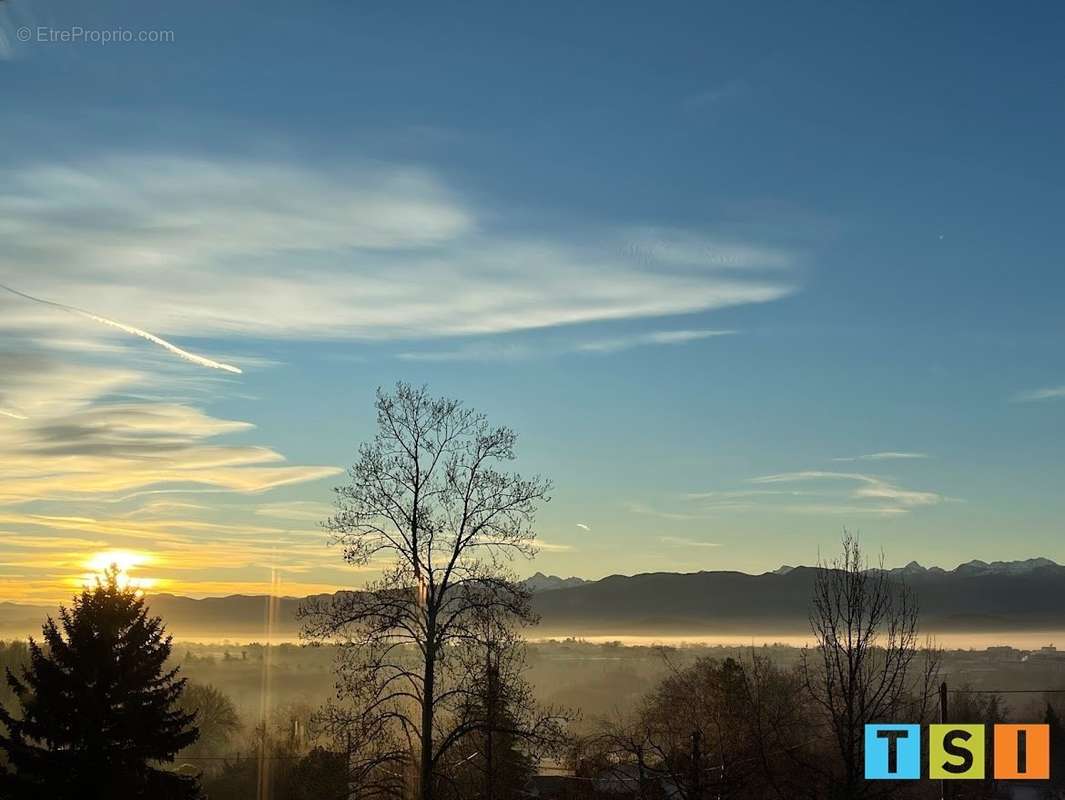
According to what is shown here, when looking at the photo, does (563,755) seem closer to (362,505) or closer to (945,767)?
(362,505)

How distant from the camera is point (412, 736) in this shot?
1394 inches

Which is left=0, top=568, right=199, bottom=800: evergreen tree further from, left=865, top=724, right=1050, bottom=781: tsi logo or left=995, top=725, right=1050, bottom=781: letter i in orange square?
left=995, top=725, right=1050, bottom=781: letter i in orange square

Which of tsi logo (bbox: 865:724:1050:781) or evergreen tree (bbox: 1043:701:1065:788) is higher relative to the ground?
tsi logo (bbox: 865:724:1050:781)

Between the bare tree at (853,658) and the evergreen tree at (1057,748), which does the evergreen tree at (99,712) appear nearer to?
the bare tree at (853,658)

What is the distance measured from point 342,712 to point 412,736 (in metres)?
3.25

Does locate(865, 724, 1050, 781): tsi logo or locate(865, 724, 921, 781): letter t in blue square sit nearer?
locate(865, 724, 921, 781): letter t in blue square

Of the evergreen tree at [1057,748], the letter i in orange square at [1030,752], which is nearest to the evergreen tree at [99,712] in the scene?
the letter i in orange square at [1030,752]

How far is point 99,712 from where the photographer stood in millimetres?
42844

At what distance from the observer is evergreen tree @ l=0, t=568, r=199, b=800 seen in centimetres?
4169

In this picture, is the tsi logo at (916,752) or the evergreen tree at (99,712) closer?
the tsi logo at (916,752)

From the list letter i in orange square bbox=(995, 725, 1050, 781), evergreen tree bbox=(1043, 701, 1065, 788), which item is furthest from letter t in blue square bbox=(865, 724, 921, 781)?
evergreen tree bbox=(1043, 701, 1065, 788)

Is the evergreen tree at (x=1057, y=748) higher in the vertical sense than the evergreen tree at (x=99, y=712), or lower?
lower

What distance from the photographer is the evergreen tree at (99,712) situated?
4169 cm

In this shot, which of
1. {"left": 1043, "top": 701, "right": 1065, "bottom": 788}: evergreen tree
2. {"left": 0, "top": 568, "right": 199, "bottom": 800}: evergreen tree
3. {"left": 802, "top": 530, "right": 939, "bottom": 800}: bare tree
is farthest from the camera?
{"left": 1043, "top": 701, "right": 1065, "bottom": 788}: evergreen tree
